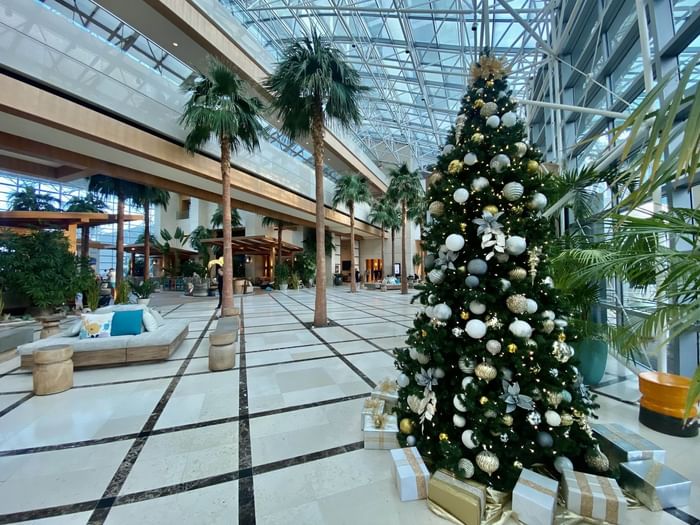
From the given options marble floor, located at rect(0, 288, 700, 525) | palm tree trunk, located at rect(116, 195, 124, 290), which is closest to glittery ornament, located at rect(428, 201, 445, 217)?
marble floor, located at rect(0, 288, 700, 525)

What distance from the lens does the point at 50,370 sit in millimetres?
3086

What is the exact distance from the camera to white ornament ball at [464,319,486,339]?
5.36 feet

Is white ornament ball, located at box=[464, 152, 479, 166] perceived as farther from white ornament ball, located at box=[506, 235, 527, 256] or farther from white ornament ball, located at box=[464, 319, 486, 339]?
white ornament ball, located at box=[464, 319, 486, 339]

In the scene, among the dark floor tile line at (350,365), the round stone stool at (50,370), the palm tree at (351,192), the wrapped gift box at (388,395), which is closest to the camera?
the wrapped gift box at (388,395)

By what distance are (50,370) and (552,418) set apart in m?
4.66

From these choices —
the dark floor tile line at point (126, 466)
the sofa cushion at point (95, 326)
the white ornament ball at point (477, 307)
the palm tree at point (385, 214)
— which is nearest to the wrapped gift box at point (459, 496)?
the white ornament ball at point (477, 307)

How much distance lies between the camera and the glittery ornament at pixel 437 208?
1.90 metres

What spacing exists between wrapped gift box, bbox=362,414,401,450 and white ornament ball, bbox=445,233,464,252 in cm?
142

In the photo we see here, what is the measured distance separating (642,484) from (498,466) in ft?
2.74

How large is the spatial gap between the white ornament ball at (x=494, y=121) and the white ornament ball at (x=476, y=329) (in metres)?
1.25

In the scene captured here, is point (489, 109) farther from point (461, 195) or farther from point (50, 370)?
point (50, 370)

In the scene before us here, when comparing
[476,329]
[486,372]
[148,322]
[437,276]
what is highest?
[437,276]

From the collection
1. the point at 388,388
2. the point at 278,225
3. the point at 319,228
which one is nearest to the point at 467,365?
the point at 388,388

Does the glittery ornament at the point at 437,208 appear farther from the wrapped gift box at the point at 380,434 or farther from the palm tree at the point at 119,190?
the palm tree at the point at 119,190
